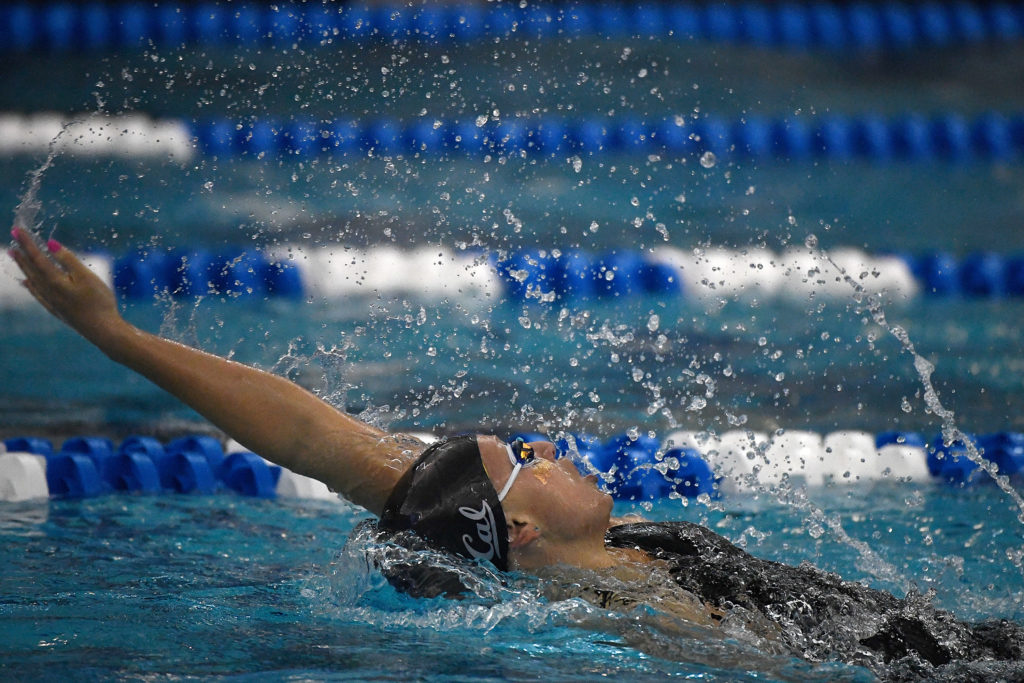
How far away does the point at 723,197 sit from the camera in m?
6.06

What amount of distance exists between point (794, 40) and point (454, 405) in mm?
5739

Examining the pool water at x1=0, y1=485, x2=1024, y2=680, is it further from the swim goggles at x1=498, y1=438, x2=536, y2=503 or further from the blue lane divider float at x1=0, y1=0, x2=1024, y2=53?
the blue lane divider float at x1=0, y1=0, x2=1024, y2=53

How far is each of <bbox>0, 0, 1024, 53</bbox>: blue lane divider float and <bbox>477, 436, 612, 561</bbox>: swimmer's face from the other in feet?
21.5

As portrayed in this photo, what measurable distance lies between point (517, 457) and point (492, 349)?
2372 millimetres

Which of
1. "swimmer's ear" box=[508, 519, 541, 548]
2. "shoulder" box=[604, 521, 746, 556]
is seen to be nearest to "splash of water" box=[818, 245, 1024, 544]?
"shoulder" box=[604, 521, 746, 556]

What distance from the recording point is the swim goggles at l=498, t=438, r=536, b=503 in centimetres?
192

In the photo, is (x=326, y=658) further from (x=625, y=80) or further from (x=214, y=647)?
(x=625, y=80)

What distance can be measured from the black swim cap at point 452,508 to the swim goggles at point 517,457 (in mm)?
39

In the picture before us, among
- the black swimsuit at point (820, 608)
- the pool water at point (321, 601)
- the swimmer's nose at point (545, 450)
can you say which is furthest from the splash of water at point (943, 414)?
the swimmer's nose at point (545, 450)

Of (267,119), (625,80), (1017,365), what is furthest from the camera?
(625,80)

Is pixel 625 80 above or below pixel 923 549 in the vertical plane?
above

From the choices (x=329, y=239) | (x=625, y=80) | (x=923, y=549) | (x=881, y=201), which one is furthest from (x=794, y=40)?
(x=923, y=549)

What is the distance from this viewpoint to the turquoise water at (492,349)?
2.00 m

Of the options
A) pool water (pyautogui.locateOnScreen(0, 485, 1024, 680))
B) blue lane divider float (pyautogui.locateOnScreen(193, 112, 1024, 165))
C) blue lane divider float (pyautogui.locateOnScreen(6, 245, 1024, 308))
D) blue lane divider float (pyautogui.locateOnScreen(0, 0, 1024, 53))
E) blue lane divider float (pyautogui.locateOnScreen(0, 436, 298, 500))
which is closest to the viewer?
pool water (pyautogui.locateOnScreen(0, 485, 1024, 680))
